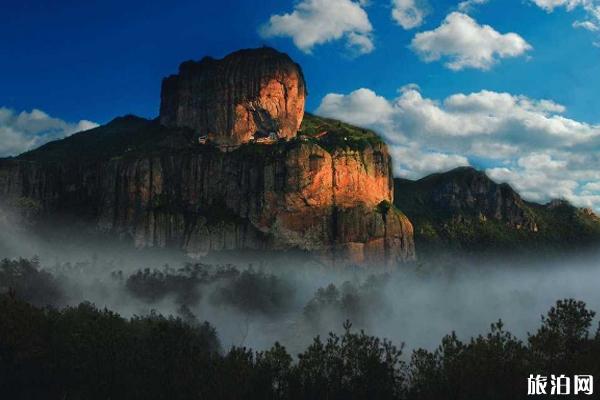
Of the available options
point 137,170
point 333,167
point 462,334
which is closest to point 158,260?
point 137,170

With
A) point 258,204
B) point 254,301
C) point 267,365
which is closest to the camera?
point 267,365

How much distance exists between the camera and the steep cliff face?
598 ft

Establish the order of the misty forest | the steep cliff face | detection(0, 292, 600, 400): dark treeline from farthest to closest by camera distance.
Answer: the steep cliff face → the misty forest → detection(0, 292, 600, 400): dark treeline

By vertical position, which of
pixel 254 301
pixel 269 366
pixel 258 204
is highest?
pixel 258 204

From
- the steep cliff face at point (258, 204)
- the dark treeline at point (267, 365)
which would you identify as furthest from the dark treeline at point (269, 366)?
the steep cliff face at point (258, 204)

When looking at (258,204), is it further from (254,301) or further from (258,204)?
(254,301)

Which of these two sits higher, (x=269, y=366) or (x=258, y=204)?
(x=258, y=204)

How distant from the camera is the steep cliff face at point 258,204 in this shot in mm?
182250

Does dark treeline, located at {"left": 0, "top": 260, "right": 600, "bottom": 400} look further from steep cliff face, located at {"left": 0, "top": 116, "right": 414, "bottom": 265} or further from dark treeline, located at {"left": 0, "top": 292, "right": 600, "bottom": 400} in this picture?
steep cliff face, located at {"left": 0, "top": 116, "right": 414, "bottom": 265}

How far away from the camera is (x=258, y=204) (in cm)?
18625

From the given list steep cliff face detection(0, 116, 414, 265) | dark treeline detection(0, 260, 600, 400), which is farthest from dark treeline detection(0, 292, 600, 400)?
steep cliff face detection(0, 116, 414, 265)

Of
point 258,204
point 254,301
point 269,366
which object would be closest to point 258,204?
point 258,204

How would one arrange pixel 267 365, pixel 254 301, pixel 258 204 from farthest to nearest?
pixel 258 204
pixel 254 301
pixel 267 365

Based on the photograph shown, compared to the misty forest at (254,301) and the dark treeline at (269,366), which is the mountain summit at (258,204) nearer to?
the misty forest at (254,301)
